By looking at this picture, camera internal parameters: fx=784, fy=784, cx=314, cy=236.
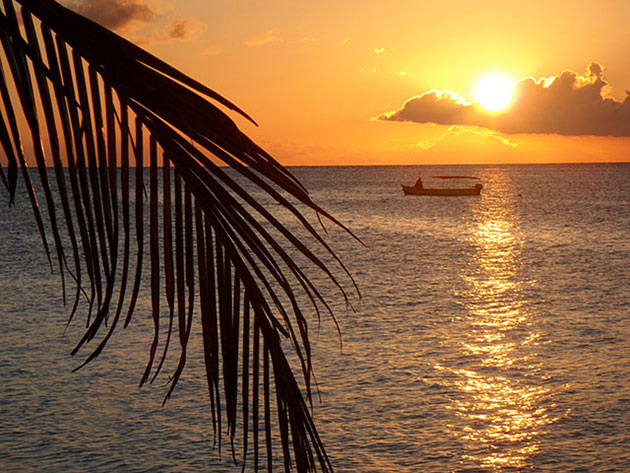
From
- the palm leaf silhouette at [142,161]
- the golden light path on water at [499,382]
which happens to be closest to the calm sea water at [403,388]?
the golden light path on water at [499,382]

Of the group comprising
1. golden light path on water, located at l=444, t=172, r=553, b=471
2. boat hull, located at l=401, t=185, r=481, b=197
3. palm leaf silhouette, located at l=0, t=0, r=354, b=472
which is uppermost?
palm leaf silhouette, located at l=0, t=0, r=354, b=472

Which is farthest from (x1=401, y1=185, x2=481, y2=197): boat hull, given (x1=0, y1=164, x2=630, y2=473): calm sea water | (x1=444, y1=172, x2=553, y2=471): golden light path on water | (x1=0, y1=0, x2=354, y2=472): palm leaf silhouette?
(x1=0, y1=0, x2=354, y2=472): palm leaf silhouette

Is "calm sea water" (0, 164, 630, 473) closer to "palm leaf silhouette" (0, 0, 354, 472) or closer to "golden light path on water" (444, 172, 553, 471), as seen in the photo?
"golden light path on water" (444, 172, 553, 471)

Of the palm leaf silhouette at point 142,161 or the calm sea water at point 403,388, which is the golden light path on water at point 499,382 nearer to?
the calm sea water at point 403,388

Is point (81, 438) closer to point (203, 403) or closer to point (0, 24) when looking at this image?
point (203, 403)

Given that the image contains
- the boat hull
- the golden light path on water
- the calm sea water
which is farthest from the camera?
the boat hull

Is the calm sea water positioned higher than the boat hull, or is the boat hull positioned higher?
the boat hull

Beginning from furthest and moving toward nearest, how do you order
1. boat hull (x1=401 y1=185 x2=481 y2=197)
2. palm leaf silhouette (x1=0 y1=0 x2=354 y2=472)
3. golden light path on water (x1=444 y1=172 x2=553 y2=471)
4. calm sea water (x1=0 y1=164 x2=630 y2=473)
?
boat hull (x1=401 y1=185 x2=481 y2=197), golden light path on water (x1=444 y1=172 x2=553 y2=471), calm sea water (x1=0 y1=164 x2=630 y2=473), palm leaf silhouette (x1=0 y1=0 x2=354 y2=472)

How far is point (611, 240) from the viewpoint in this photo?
44781 mm

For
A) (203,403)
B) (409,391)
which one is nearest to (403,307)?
(409,391)

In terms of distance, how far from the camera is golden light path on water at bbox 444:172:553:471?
11242mm

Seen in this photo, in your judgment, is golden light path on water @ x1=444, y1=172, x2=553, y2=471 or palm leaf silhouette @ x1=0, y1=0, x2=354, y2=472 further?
golden light path on water @ x1=444, y1=172, x2=553, y2=471

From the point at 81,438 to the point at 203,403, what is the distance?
2.10 m

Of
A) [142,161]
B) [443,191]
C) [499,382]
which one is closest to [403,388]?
[499,382]
